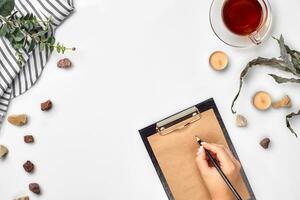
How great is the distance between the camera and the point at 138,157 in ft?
3.12

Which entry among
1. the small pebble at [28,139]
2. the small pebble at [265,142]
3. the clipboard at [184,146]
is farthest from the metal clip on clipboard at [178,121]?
the small pebble at [28,139]

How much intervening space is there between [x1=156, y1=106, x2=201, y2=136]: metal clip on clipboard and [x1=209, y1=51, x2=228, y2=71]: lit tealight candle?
83 mm

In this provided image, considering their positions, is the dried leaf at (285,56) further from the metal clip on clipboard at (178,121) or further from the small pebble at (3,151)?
the small pebble at (3,151)

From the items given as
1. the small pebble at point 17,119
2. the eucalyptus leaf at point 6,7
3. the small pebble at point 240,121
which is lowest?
the small pebble at point 240,121

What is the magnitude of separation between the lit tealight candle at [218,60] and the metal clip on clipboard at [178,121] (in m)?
0.08

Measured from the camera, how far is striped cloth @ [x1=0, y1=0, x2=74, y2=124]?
0.93 m

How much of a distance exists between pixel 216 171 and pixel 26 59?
387 millimetres

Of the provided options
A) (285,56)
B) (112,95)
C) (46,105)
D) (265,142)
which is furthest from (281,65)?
(46,105)

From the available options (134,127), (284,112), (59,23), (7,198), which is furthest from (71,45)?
(284,112)

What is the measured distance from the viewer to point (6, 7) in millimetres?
890

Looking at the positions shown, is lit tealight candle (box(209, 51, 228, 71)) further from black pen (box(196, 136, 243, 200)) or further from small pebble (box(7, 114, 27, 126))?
small pebble (box(7, 114, 27, 126))

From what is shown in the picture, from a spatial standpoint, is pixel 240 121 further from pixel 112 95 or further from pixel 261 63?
pixel 112 95

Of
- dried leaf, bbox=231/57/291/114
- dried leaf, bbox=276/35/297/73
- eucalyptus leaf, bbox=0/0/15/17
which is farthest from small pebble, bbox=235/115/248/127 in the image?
eucalyptus leaf, bbox=0/0/15/17

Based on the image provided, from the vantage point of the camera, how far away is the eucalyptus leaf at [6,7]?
88 centimetres
